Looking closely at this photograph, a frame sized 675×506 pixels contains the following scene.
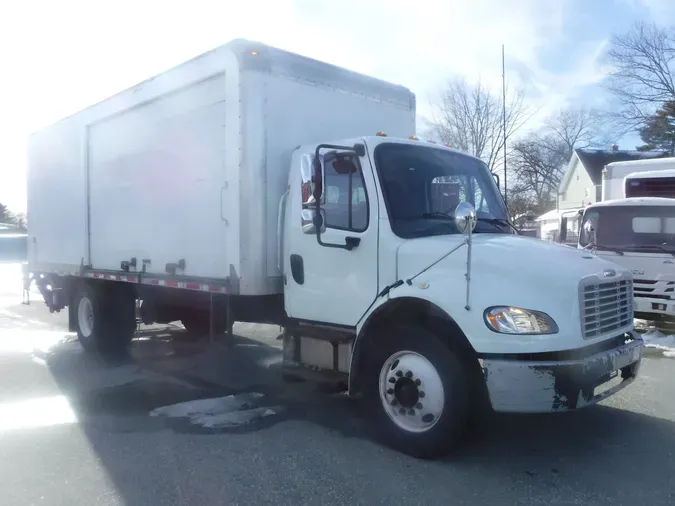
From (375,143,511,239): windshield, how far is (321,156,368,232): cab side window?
0.69ft

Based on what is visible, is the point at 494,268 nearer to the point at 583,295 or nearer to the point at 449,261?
the point at 449,261

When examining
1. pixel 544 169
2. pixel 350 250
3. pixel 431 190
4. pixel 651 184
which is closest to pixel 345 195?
pixel 350 250

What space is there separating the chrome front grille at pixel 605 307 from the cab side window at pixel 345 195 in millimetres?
1796

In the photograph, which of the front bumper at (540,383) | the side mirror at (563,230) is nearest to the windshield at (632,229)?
the side mirror at (563,230)

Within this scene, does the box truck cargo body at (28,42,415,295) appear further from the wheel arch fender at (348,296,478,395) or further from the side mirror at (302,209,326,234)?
the wheel arch fender at (348,296,478,395)

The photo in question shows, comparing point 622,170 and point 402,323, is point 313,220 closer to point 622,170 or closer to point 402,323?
point 402,323

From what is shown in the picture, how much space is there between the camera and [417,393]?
449 cm

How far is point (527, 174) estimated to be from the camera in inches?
2040

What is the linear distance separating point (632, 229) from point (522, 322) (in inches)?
284

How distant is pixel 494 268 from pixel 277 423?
255 cm

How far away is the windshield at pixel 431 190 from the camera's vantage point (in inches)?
193

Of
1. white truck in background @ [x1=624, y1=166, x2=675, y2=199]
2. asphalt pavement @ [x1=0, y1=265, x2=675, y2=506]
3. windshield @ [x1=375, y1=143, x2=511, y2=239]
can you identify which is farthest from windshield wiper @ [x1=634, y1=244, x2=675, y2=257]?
windshield @ [x1=375, y1=143, x2=511, y2=239]

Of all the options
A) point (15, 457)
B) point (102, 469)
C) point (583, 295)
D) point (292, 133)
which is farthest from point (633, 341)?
point (15, 457)

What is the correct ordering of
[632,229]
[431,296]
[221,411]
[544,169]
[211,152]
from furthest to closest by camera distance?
[544,169], [632,229], [211,152], [221,411], [431,296]
